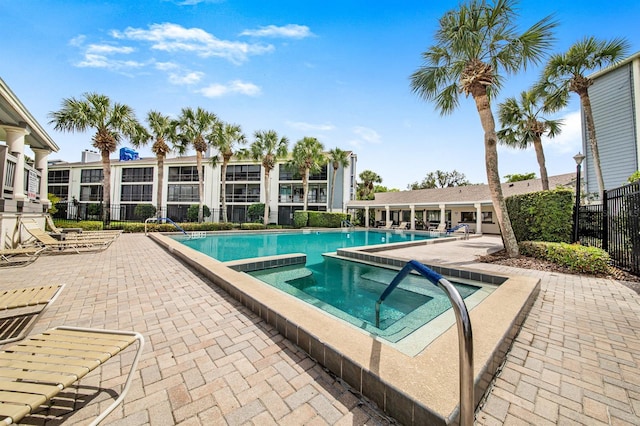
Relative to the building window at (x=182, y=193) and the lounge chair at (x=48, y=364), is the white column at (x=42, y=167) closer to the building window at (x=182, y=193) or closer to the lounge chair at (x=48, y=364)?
the lounge chair at (x=48, y=364)

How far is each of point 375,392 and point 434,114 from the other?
11.4 metres

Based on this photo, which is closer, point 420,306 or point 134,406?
point 134,406

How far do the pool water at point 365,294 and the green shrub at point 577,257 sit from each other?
10.3 ft

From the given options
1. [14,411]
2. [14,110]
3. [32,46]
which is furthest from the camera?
[32,46]

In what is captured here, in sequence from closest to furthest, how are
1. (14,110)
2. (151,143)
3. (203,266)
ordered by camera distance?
(203,266)
(14,110)
(151,143)

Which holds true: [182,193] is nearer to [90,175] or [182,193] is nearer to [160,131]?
[160,131]

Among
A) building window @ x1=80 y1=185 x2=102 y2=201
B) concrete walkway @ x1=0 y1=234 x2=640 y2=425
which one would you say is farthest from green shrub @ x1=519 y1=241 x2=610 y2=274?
building window @ x1=80 y1=185 x2=102 y2=201

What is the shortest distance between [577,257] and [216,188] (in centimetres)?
3114

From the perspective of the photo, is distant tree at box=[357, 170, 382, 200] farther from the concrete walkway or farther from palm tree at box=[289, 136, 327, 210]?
the concrete walkway

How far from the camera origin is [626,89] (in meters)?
12.0

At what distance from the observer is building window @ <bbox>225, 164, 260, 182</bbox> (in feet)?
101

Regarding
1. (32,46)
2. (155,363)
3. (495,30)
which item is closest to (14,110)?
(32,46)

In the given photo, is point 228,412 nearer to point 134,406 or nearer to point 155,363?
point 134,406

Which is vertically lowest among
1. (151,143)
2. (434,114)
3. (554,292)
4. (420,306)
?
(420,306)
